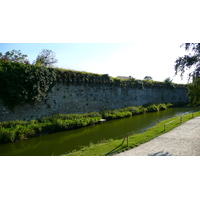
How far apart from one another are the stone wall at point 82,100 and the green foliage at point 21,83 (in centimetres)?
62

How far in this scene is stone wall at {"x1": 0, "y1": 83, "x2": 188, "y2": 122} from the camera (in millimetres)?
12077

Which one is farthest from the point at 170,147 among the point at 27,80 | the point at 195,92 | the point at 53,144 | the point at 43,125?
the point at 27,80

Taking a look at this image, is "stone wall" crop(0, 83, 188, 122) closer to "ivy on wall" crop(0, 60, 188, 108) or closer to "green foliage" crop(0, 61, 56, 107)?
"ivy on wall" crop(0, 60, 188, 108)

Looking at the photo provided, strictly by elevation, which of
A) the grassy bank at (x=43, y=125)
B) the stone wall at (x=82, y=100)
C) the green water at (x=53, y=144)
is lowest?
the green water at (x=53, y=144)

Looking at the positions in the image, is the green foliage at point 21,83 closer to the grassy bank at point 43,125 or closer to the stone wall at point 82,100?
the stone wall at point 82,100

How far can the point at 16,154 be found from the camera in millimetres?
8188

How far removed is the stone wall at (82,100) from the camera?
475 inches

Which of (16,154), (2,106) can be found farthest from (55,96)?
(16,154)

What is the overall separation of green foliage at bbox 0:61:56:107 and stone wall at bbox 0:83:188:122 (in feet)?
2.04

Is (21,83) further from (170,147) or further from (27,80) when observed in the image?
(170,147)

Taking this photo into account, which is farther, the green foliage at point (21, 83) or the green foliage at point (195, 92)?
the green foliage at point (21, 83)

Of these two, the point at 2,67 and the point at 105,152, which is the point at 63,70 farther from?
the point at 105,152

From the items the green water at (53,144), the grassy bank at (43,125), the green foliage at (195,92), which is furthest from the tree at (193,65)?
the grassy bank at (43,125)

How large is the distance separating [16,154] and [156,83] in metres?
25.0
